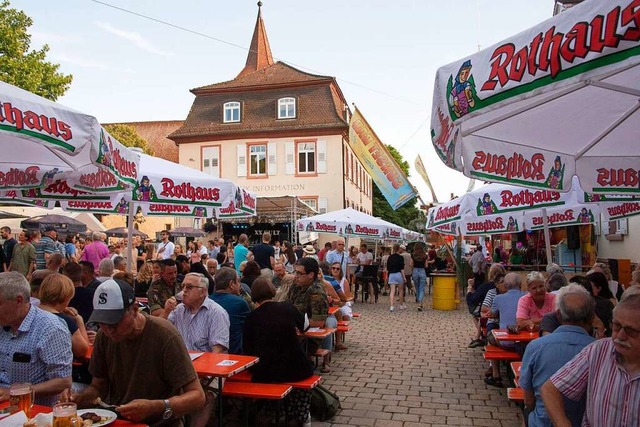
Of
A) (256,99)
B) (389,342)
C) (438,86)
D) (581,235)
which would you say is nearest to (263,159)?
(256,99)

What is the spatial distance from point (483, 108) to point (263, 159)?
30770mm

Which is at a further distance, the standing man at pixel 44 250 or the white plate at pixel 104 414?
the standing man at pixel 44 250

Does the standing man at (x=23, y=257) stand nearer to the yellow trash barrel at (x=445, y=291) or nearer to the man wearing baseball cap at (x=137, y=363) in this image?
the yellow trash barrel at (x=445, y=291)

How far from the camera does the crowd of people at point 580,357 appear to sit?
8.30ft

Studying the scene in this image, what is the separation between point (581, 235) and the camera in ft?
51.9

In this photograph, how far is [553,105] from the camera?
14.8ft

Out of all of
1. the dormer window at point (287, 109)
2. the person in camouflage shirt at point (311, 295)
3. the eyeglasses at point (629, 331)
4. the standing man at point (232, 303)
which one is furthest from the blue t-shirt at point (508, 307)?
the dormer window at point (287, 109)

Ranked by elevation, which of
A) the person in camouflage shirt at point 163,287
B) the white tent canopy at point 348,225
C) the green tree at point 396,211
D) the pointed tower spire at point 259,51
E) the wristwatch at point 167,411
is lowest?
the wristwatch at point 167,411

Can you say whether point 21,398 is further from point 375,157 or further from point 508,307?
point 375,157

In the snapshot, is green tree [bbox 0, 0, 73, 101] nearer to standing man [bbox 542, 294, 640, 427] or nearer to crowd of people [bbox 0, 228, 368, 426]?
crowd of people [bbox 0, 228, 368, 426]

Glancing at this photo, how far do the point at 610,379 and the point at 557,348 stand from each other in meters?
0.91

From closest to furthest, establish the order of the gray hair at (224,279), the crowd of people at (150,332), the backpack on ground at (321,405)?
the crowd of people at (150,332) → the backpack on ground at (321,405) → the gray hair at (224,279)

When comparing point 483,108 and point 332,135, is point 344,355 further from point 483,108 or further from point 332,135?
point 332,135

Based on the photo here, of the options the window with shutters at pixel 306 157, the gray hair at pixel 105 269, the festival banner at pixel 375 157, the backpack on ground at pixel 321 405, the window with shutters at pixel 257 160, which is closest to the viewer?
the backpack on ground at pixel 321 405
